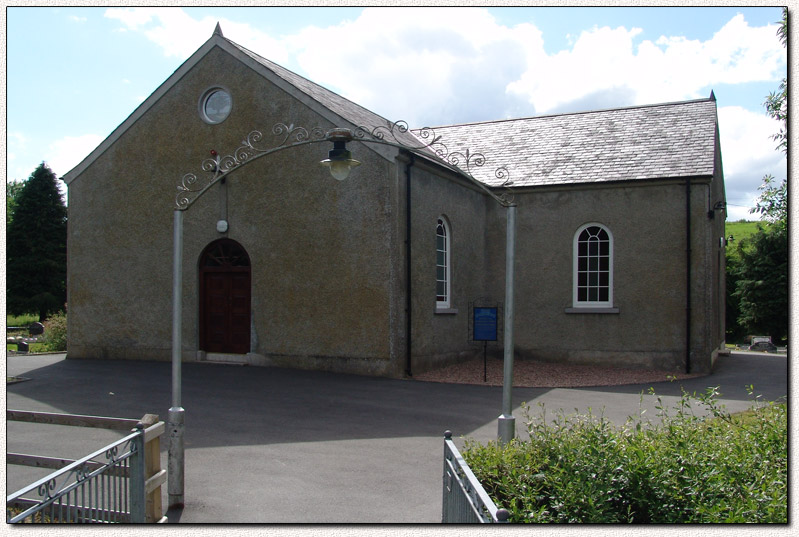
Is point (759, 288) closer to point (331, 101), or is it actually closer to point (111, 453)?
point (331, 101)

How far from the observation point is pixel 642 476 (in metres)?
4.99

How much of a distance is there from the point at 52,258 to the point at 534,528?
4247 centimetres

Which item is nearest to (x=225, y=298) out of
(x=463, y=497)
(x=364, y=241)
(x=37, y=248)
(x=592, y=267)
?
(x=364, y=241)

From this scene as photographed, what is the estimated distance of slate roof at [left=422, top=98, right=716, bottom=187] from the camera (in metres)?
18.0

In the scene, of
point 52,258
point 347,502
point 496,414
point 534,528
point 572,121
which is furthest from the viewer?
point 52,258

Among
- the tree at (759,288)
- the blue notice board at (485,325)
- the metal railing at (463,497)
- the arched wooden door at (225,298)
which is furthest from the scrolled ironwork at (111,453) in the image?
the tree at (759,288)

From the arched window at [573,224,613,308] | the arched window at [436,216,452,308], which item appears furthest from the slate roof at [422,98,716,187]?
the arched window at [436,216,452,308]

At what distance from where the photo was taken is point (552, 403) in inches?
487

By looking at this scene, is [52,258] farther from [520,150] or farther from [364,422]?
[364,422]

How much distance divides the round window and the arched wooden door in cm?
313

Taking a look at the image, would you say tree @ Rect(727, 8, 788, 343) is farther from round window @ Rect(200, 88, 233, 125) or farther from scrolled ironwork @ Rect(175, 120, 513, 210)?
round window @ Rect(200, 88, 233, 125)

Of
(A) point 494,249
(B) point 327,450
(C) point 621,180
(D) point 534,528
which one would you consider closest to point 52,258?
(A) point 494,249

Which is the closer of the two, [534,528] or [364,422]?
[534,528]

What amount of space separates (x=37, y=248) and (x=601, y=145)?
34.4 m
